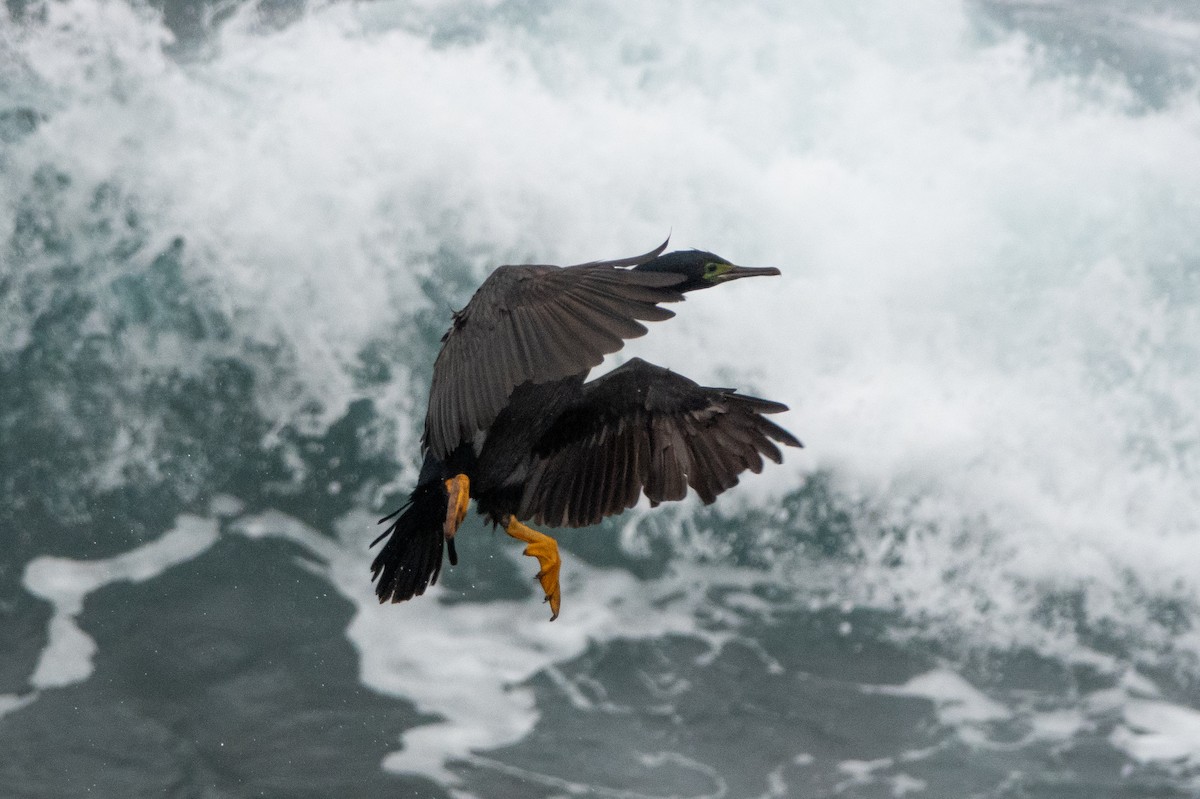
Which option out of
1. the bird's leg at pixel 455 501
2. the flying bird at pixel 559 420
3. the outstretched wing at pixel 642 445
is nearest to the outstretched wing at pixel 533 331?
the flying bird at pixel 559 420

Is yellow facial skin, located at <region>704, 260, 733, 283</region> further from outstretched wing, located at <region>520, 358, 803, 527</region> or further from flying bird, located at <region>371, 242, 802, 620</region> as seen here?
outstretched wing, located at <region>520, 358, 803, 527</region>

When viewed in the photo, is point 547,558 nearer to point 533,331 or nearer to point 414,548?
point 414,548

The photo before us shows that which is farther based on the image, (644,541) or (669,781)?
(669,781)

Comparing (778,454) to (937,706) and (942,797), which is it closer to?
(937,706)

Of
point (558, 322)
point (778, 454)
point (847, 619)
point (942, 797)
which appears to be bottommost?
point (558, 322)

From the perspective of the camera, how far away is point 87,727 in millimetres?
33125

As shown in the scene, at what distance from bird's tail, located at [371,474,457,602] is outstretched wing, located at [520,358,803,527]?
1.53 ft

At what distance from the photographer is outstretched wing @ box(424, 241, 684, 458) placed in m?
4.34

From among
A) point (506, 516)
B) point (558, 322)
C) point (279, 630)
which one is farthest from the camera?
point (279, 630)

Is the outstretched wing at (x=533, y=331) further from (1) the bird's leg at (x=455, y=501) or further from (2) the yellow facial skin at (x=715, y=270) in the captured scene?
(2) the yellow facial skin at (x=715, y=270)

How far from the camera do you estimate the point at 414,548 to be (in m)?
5.78

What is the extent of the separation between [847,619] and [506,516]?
93.2 feet

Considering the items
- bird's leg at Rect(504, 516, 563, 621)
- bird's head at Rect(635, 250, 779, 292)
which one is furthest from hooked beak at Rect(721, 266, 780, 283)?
bird's leg at Rect(504, 516, 563, 621)

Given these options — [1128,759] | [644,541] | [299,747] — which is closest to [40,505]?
[299,747]
